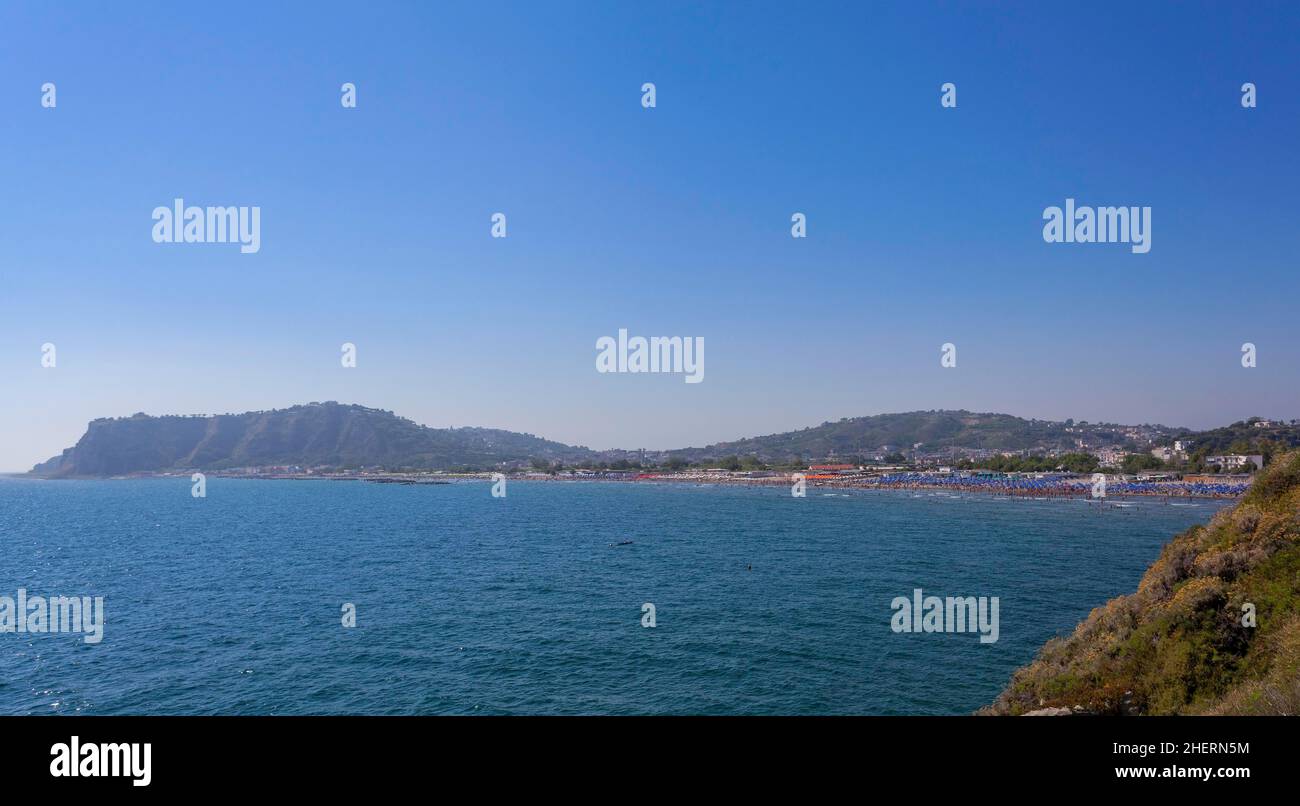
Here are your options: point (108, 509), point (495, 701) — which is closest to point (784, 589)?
point (495, 701)

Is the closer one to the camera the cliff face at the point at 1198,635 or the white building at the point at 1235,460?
the cliff face at the point at 1198,635
